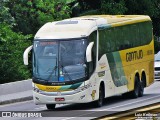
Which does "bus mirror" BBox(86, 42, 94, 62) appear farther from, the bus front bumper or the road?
the road

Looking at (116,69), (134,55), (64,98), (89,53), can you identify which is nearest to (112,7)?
(134,55)

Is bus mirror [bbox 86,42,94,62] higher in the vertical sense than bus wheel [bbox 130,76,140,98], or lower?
higher

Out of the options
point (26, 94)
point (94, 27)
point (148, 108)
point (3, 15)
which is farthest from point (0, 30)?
point (148, 108)

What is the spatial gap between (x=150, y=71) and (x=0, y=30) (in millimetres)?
8607

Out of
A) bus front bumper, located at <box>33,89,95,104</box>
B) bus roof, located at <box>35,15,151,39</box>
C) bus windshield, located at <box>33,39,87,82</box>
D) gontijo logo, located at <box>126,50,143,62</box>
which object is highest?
bus roof, located at <box>35,15,151,39</box>

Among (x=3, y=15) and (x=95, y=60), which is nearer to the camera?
(x=95, y=60)

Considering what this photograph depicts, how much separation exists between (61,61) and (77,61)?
22.0 inches

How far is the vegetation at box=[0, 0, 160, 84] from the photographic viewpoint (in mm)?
36272

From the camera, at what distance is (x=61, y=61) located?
25.5 metres

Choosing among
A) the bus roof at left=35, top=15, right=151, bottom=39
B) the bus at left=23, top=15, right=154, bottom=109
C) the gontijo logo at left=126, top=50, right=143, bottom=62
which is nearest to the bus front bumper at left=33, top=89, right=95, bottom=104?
the bus at left=23, top=15, right=154, bottom=109

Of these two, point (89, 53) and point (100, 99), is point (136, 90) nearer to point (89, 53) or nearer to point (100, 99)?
point (100, 99)

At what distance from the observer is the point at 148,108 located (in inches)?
571

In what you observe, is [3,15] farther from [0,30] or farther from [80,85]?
[80,85]

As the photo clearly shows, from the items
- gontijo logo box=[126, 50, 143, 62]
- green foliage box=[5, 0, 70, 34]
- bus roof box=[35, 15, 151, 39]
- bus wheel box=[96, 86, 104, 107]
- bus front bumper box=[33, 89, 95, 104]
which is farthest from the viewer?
green foliage box=[5, 0, 70, 34]
